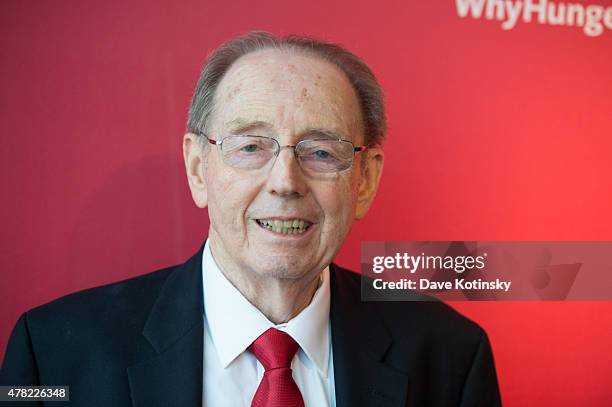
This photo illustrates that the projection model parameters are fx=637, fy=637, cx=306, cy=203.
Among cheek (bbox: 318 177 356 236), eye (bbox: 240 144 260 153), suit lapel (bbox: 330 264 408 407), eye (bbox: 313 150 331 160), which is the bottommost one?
suit lapel (bbox: 330 264 408 407)

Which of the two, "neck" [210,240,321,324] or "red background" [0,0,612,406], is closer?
"neck" [210,240,321,324]

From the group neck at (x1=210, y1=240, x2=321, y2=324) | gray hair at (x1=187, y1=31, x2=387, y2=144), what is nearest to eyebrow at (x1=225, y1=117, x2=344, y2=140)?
gray hair at (x1=187, y1=31, x2=387, y2=144)

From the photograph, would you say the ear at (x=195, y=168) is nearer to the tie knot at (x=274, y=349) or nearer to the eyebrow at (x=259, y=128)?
the eyebrow at (x=259, y=128)

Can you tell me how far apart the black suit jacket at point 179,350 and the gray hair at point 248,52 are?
1.36 feet

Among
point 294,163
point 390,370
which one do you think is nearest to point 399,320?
point 390,370

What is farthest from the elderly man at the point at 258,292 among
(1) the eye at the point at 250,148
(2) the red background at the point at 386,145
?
(2) the red background at the point at 386,145

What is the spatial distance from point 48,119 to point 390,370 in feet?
3.98

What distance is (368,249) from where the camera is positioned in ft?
7.14

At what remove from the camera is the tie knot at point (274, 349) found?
1.62 meters

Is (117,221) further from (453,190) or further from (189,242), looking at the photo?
(453,190)

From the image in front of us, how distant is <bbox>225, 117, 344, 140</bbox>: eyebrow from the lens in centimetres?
157

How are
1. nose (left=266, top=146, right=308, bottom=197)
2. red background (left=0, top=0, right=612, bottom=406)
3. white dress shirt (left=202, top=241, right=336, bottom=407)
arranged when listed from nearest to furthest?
1. nose (left=266, top=146, right=308, bottom=197)
2. white dress shirt (left=202, top=241, right=336, bottom=407)
3. red background (left=0, top=0, right=612, bottom=406)

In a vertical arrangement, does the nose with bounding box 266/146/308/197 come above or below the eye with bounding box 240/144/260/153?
below

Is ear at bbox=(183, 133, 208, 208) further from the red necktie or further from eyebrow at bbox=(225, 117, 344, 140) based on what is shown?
the red necktie
